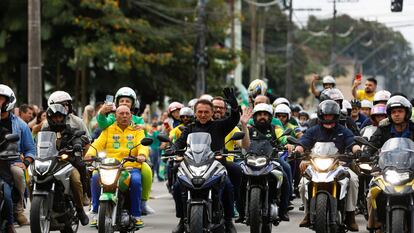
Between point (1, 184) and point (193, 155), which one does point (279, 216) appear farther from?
point (1, 184)

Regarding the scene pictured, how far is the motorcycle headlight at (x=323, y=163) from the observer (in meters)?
12.3

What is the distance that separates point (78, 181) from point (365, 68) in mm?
130576

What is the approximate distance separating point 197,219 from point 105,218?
4.15 ft

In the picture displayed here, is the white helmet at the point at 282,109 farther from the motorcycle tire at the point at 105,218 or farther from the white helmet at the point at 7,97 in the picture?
the motorcycle tire at the point at 105,218

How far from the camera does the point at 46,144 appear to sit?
1285 cm

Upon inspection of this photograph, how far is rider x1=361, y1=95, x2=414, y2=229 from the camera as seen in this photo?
12.1m

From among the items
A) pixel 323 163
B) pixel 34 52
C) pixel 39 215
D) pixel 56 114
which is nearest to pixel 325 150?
pixel 323 163

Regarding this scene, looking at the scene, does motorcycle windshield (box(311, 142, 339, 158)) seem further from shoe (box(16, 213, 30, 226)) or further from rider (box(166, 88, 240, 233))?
shoe (box(16, 213, 30, 226))

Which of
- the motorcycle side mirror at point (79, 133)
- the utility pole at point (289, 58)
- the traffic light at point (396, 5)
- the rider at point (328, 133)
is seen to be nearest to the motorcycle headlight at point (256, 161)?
the rider at point (328, 133)

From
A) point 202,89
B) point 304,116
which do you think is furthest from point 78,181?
point 202,89

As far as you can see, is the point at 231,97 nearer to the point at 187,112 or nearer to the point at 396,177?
the point at 396,177

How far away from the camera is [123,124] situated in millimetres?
13617

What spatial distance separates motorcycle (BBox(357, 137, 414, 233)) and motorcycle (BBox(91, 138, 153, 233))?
2641 millimetres

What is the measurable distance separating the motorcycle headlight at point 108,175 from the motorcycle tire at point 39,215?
0.69 metres
